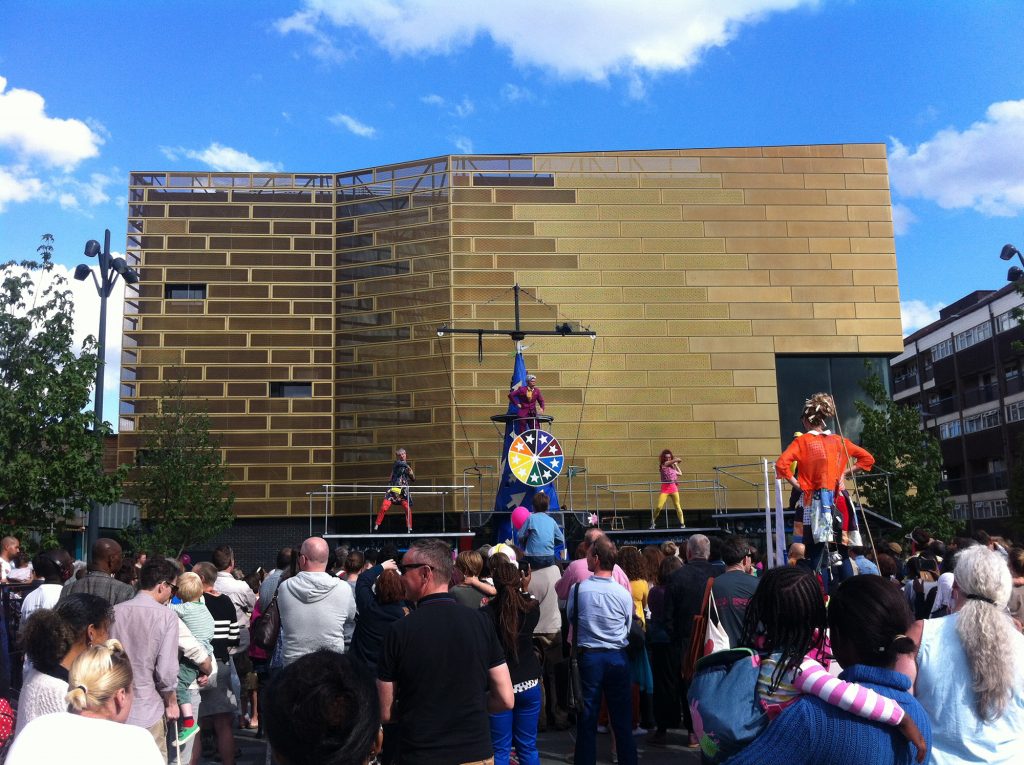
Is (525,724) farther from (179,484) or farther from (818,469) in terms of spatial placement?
(179,484)

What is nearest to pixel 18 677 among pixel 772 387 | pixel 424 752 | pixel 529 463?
pixel 424 752

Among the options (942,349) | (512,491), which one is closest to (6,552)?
(512,491)

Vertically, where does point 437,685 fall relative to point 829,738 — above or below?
below

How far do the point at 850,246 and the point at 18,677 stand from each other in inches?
1263

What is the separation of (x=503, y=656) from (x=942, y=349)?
2406 inches

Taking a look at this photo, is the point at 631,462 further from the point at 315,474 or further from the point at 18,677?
the point at 18,677

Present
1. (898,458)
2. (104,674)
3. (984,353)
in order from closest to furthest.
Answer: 1. (104,674)
2. (898,458)
3. (984,353)

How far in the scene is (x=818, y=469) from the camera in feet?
34.2

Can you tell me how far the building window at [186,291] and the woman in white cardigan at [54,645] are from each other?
31178 millimetres

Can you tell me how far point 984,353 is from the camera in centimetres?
5372

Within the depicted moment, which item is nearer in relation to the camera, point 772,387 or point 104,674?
point 104,674

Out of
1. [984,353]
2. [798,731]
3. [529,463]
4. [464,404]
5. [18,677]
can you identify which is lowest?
[18,677]

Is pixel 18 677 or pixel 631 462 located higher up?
pixel 631 462

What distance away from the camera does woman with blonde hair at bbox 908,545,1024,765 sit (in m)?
3.60
